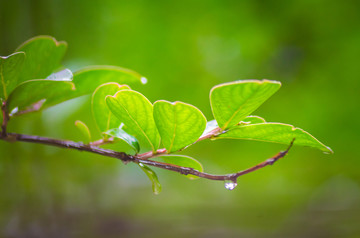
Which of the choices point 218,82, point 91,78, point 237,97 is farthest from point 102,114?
point 218,82

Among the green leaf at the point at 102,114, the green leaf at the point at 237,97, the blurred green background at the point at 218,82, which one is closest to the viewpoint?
the green leaf at the point at 237,97

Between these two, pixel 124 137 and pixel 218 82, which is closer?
pixel 124 137

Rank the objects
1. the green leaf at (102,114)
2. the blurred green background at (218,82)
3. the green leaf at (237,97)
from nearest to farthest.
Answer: the green leaf at (237,97) < the green leaf at (102,114) < the blurred green background at (218,82)

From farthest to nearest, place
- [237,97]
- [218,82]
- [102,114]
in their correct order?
[218,82]
[102,114]
[237,97]

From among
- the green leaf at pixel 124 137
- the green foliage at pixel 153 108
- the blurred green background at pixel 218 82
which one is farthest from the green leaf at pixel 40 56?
the blurred green background at pixel 218 82

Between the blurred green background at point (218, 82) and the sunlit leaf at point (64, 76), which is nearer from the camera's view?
the sunlit leaf at point (64, 76)

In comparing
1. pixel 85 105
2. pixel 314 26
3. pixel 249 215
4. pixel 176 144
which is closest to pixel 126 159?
pixel 176 144

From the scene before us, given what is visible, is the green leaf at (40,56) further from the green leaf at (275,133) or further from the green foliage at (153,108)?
the green leaf at (275,133)

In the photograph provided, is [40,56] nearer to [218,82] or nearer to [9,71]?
[9,71]
